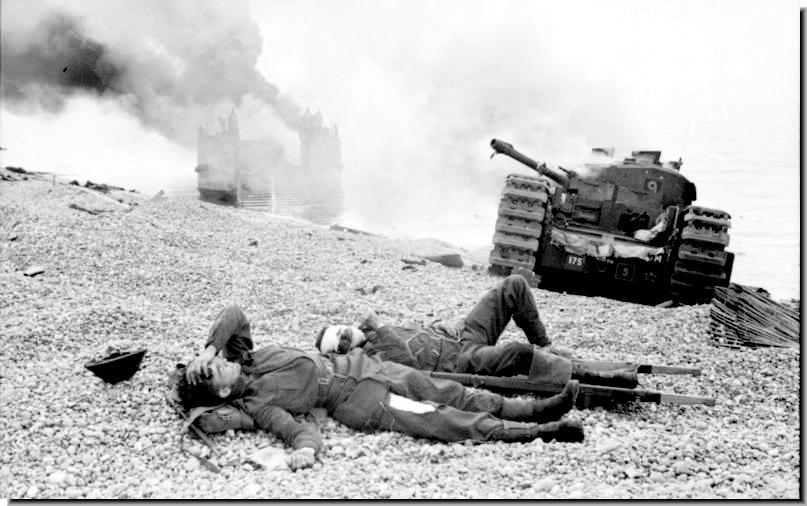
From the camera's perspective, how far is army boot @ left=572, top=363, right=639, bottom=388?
5246mm

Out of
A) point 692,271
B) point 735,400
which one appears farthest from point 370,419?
point 692,271

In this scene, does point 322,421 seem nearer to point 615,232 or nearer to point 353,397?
point 353,397

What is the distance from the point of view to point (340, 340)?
5246 millimetres

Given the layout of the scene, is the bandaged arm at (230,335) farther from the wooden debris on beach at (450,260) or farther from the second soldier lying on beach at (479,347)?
the wooden debris on beach at (450,260)

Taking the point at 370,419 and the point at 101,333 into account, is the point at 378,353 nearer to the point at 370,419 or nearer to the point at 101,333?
the point at 370,419

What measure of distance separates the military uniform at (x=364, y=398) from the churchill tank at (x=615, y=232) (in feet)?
20.2

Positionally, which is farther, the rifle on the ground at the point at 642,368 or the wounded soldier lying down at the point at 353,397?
the rifle on the ground at the point at 642,368

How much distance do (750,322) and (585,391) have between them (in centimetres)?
334

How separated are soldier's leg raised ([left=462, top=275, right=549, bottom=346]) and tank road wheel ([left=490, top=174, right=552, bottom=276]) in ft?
17.2

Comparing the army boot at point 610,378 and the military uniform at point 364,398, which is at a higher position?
the army boot at point 610,378

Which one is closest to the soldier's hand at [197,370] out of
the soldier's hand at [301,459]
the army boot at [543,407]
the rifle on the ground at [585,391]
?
the soldier's hand at [301,459]

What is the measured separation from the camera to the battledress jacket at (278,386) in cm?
449

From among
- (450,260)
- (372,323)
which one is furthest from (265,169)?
(372,323)

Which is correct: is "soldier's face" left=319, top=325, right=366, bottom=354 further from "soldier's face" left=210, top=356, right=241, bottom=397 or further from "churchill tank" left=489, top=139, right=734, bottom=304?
"churchill tank" left=489, top=139, right=734, bottom=304
